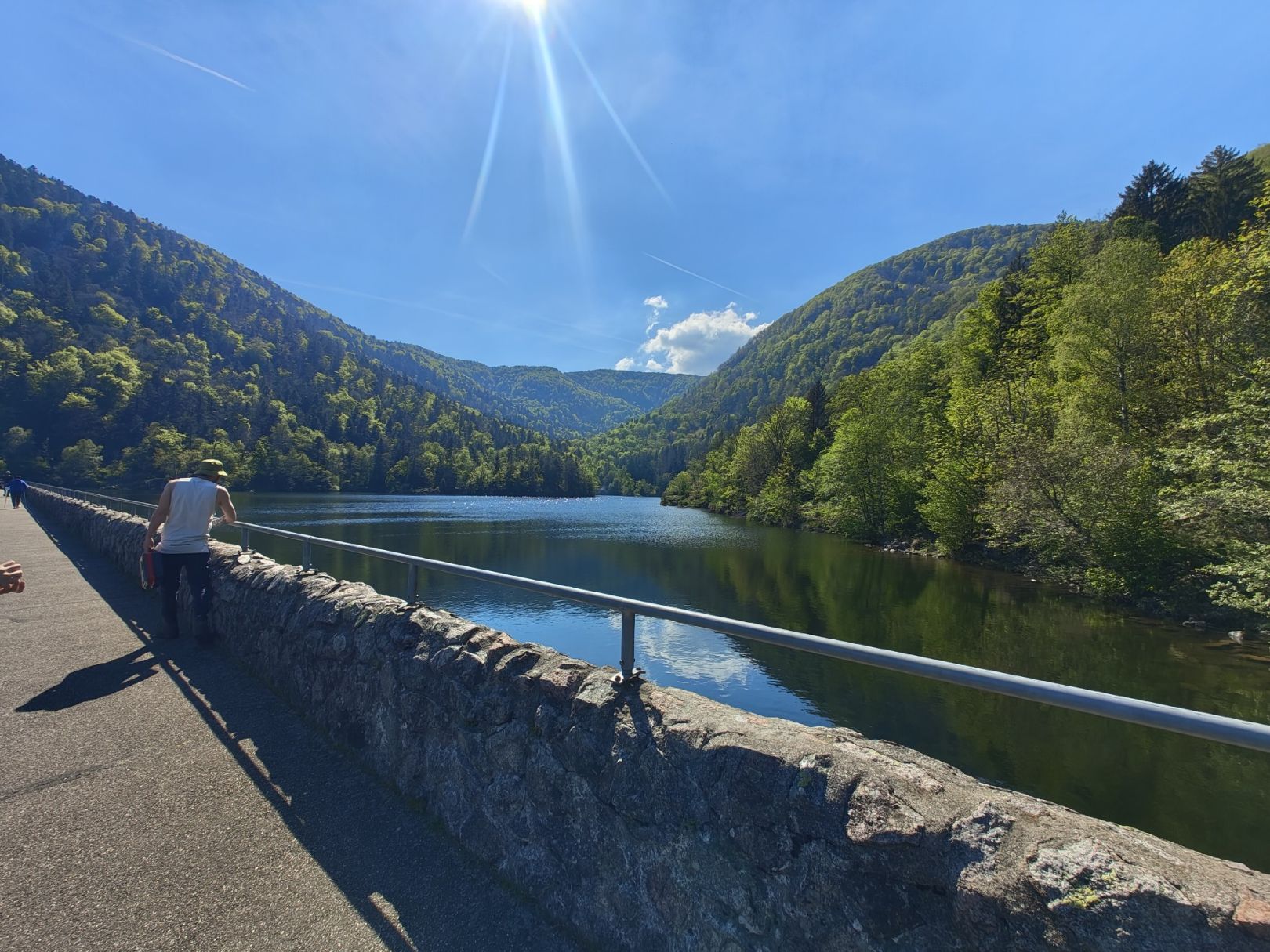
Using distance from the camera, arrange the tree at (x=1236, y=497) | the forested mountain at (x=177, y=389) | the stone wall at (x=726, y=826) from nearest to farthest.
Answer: the stone wall at (x=726, y=826), the tree at (x=1236, y=497), the forested mountain at (x=177, y=389)

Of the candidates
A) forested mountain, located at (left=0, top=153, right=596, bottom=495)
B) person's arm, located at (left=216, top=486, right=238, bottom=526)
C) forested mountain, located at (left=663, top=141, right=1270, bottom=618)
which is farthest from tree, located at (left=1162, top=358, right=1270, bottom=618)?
forested mountain, located at (left=0, top=153, right=596, bottom=495)

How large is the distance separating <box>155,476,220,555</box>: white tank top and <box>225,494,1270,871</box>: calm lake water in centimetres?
942

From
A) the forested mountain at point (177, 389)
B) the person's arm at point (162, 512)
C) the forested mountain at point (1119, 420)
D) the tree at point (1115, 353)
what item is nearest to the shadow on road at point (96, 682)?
the person's arm at point (162, 512)

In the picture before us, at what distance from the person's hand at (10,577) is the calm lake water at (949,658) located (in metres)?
10.8

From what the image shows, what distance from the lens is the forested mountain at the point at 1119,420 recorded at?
52.8 ft

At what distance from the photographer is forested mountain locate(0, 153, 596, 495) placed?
108 metres

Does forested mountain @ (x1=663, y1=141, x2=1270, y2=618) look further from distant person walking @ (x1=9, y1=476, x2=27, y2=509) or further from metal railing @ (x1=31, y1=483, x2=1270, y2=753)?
distant person walking @ (x1=9, y1=476, x2=27, y2=509)

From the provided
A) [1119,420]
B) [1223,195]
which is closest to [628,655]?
[1119,420]

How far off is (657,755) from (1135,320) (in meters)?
30.2

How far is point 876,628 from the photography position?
17.5 m

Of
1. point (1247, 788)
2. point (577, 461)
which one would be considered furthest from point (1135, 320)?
point (577, 461)

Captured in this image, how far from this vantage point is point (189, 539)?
22.6 ft

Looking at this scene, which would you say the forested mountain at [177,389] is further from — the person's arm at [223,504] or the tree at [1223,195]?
the tree at [1223,195]

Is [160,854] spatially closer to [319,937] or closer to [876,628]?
[319,937]
